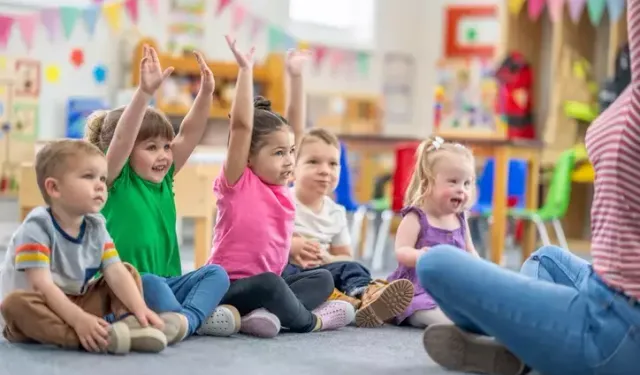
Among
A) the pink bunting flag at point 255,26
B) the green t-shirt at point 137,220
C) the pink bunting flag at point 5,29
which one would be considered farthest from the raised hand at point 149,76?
the pink bunting flag at point 255,26

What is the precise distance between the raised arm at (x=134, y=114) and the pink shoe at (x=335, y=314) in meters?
0.65

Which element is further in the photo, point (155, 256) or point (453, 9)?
point (453, 9)

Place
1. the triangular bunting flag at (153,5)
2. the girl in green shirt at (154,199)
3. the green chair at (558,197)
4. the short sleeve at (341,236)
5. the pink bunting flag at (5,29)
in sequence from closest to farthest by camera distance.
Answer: the girl in green shirt at (154,199) → the short sleeve at (341,236) → the green chair at (558,197) → the pink bunting flag at (5,29) → the triangular bunting flag at (153,5)

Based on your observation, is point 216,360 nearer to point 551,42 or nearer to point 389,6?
point 551,42

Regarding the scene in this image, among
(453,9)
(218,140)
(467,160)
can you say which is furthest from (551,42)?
(467,160)

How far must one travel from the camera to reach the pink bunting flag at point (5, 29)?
16.3ft

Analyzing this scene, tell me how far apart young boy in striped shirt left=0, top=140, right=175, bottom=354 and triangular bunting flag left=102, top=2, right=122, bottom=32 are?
3339mm

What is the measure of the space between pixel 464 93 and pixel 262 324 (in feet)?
15.4

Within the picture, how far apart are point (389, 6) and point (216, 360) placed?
5.40 metres

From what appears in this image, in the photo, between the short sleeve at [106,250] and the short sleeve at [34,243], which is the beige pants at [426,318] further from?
the short sleeve at [34,243]

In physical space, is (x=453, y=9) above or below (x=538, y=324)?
above

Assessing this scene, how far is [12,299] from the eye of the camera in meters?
2.10

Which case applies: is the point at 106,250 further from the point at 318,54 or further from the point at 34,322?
the point at 318,54

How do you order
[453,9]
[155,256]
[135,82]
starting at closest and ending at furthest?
[155,256], [135,82], [453,9]
